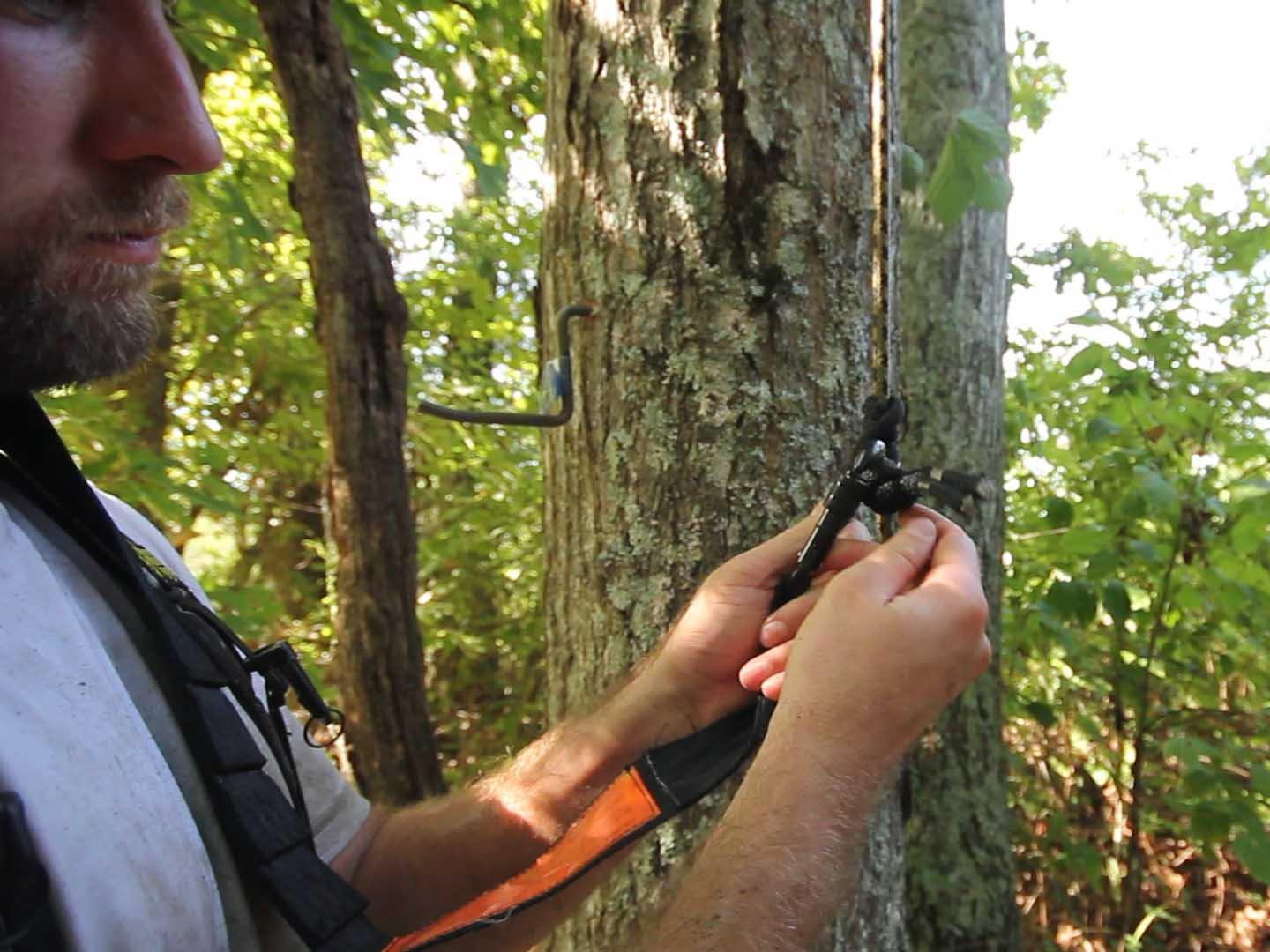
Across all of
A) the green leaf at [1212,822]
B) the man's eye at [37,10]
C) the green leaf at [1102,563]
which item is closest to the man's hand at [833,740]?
the man's eye at [37,10]

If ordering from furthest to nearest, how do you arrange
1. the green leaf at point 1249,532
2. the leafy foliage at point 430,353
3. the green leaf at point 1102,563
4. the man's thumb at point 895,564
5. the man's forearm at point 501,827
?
1. the leafy foliage at point 430,353
2. the green leaf at point 1102,563
3. the green leaf at point 1249,532
4. the man's forearm at point 501,827
5. the man's thumb at point 895,564

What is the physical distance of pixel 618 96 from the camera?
1.49m

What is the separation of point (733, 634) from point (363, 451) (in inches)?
101

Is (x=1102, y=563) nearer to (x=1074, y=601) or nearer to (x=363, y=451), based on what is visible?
(x=1074, y=601)

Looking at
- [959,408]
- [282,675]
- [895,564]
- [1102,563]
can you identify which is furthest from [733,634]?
[959,408]

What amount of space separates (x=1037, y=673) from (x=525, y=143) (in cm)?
372

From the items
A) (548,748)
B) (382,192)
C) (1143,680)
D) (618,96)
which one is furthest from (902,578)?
(382,192)

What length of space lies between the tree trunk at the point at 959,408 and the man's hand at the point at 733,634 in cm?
209

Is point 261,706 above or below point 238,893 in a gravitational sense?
above

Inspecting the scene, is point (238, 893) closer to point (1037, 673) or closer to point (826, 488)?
point (826, 488)

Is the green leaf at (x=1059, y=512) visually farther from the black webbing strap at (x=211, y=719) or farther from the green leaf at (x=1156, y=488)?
the black webbing strap at (x=211, y=719)

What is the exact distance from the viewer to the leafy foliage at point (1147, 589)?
2828 millimetres

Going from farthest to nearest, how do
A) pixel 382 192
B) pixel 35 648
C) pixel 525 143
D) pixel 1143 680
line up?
pixel 382 192, pixel 525 143, pixel 1143 680, pixel 35 648

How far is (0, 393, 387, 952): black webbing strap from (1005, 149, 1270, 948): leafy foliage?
2398 mm
